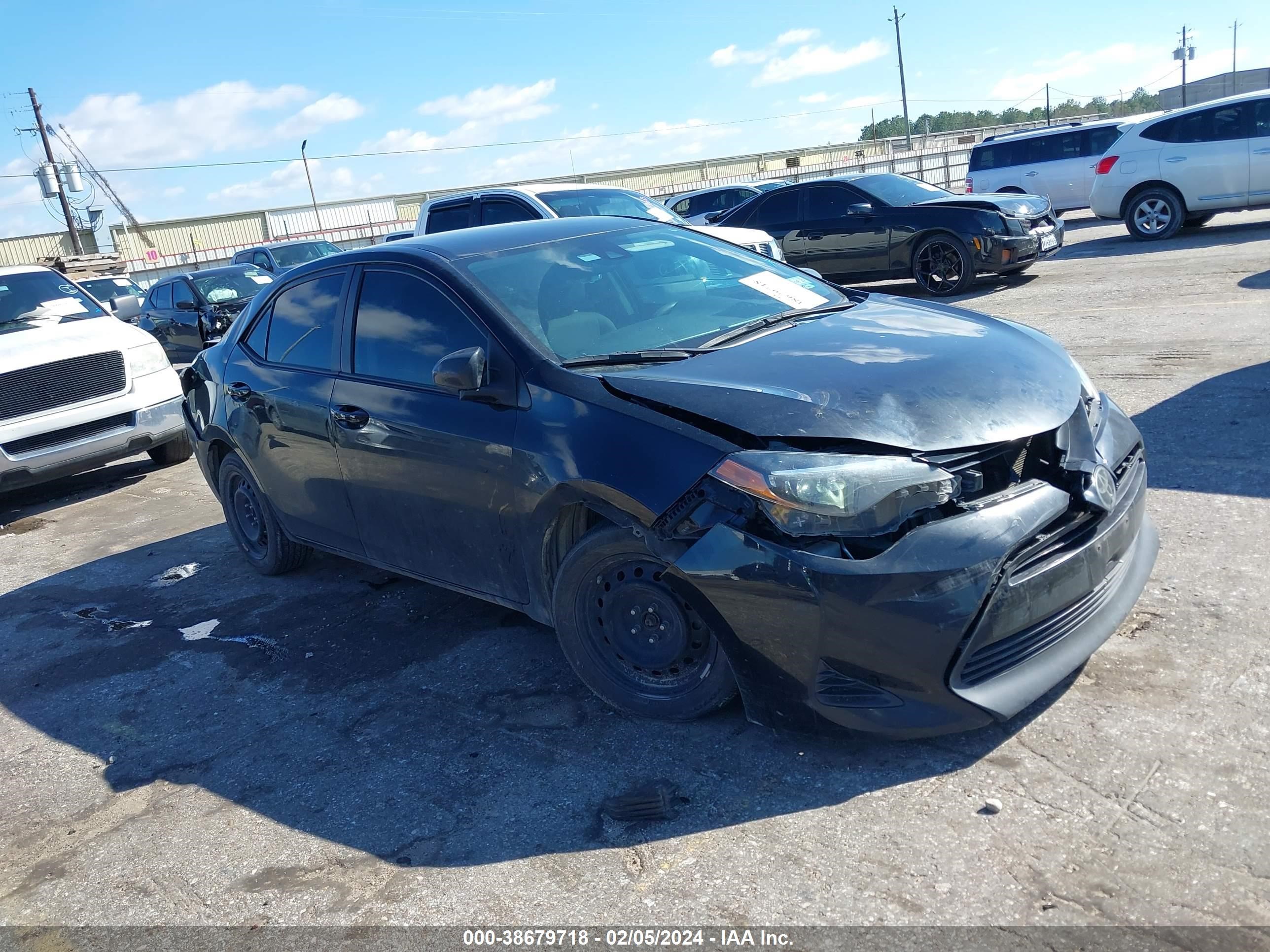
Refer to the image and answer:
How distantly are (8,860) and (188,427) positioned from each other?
3359mm

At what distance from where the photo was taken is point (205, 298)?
1565 centimetres

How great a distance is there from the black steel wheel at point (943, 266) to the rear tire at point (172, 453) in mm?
8642

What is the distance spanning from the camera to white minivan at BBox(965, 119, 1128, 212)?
65.5 ft

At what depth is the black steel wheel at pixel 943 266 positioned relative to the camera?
1241cm

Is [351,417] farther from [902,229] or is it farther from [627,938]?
[902,229]

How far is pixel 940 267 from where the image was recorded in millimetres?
12695

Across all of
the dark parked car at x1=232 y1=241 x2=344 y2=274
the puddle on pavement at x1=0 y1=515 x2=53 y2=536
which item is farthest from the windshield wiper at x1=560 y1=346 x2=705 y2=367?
the dark parked car at x1=232 y1=241 x2=344 y2=274

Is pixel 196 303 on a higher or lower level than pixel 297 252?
lower

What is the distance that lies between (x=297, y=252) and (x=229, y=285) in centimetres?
299

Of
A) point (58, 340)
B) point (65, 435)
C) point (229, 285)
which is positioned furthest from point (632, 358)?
point (229, 285)

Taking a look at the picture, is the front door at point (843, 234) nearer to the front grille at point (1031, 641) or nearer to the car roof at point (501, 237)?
the car roof at point (501, 237)

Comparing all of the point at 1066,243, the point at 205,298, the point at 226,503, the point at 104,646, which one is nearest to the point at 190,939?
the point at 104,646

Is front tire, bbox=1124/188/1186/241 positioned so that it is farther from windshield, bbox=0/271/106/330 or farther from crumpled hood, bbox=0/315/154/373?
windshield, bbox=0/271/106/330

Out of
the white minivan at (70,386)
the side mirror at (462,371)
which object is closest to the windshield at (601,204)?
the white minivan at (70,386)
